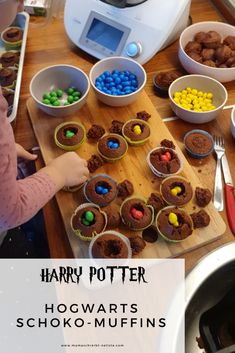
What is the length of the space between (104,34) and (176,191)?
0.53 meters

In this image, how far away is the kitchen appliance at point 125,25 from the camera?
99 cm

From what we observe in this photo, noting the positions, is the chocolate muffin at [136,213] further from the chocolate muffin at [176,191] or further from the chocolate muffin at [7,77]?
the chocolate muffin at [7,77]

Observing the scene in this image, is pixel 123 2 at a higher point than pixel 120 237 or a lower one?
higher

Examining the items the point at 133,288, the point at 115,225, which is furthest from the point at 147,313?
the point at 115,225

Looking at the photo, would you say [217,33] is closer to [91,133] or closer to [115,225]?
[91,133]

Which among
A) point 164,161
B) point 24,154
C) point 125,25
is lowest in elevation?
point 24,154

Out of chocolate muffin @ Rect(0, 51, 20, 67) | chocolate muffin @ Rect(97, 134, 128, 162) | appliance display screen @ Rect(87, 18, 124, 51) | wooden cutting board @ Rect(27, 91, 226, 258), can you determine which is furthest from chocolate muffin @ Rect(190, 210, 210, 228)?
chocolate muffin @ Rect(0, 51, 20, 67)

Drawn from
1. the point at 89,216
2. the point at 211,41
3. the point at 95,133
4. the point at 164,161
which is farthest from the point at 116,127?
the point at 211,41

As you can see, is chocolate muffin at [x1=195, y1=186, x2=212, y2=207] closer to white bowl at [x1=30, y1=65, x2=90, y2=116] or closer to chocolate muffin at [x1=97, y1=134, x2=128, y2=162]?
chocolate muffin at [x1=97, y1=134, x2=128, y2=162]

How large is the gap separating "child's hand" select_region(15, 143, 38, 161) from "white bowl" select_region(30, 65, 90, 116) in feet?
0.40

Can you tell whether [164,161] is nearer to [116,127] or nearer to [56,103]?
[116,127]

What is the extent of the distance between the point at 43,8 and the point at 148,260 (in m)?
0.82

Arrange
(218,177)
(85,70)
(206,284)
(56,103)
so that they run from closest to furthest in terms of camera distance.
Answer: (206,284) < (218,177) < (56,103) < (85,70)

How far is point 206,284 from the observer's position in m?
0.59
